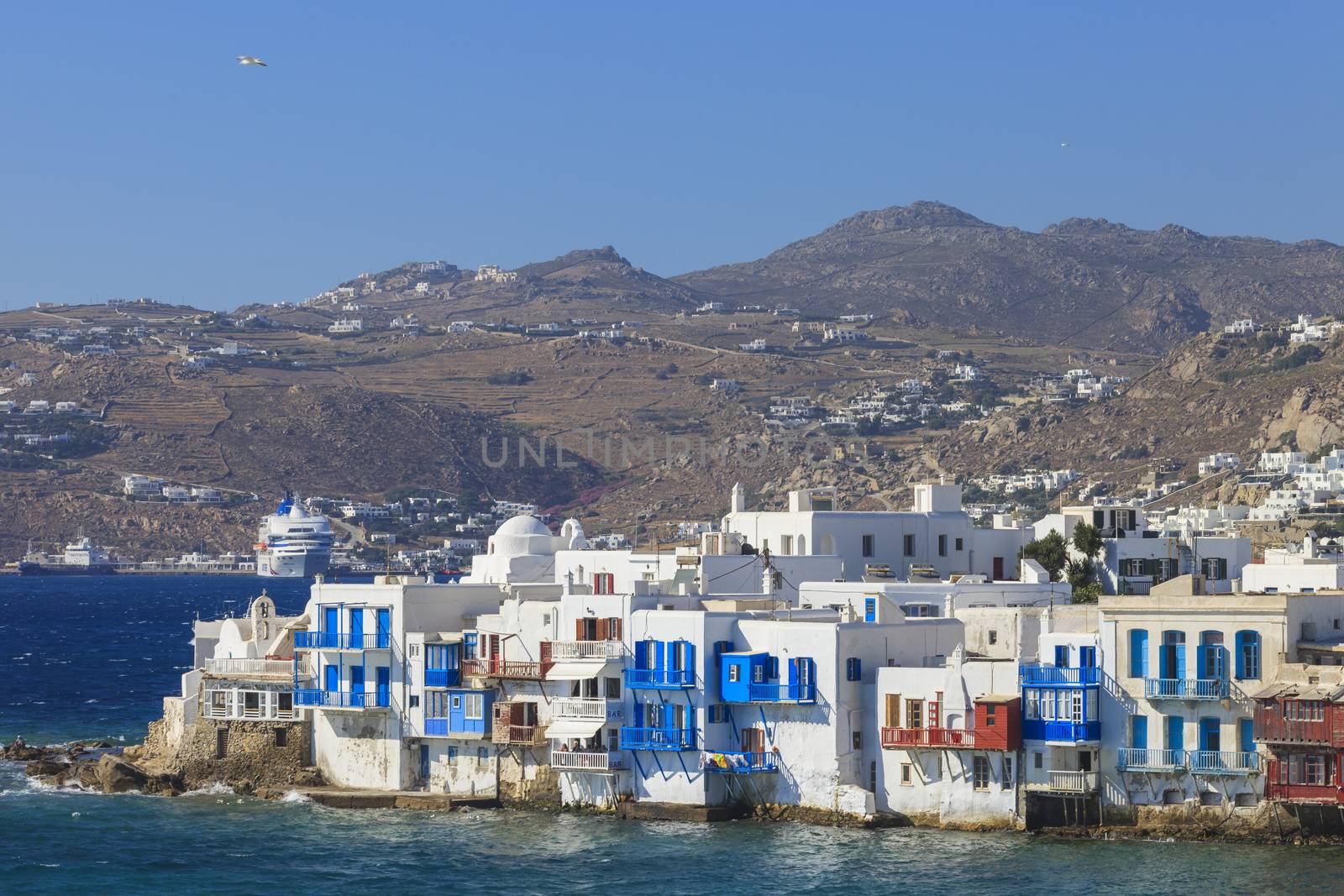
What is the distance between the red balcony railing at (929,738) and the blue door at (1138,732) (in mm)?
3050

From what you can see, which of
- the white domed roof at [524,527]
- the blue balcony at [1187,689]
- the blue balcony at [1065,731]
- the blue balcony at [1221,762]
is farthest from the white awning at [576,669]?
the white domed roof at [524,527]

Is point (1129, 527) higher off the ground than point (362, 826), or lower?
higher

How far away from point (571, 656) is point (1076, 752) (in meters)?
11.5

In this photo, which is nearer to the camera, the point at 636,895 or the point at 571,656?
the point at 636,895

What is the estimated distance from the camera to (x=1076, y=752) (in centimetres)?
4766

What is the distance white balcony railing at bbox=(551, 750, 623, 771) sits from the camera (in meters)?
51.4

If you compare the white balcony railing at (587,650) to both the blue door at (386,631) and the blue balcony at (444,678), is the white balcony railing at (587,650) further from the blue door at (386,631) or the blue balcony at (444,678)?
the blue door at (386,631)

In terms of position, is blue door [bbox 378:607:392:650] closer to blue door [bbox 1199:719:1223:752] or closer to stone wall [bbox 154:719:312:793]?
stone wall [bbox 154:719:312:793]

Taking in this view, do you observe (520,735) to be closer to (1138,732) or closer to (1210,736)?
(1138,732)

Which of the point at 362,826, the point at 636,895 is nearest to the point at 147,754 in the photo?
the point at 362,826

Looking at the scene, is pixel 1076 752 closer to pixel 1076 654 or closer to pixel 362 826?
pixel 1076 654

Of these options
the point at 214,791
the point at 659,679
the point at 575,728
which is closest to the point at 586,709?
the point at 575,728

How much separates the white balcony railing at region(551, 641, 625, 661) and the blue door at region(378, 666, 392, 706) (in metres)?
4.45

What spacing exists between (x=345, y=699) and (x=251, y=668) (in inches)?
162
